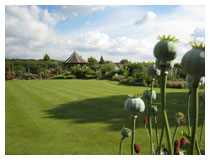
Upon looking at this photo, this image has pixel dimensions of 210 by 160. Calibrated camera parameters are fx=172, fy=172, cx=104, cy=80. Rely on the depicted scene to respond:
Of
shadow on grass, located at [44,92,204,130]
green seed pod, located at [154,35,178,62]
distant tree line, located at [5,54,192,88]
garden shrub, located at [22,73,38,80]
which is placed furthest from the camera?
garden shrub, located at [22,73,38,80]

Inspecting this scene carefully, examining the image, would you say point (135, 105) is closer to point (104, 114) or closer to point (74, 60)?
point (104, 114)

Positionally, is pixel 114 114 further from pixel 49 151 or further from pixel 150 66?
pixel 150 66

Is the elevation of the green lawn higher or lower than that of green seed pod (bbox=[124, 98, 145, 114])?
lower

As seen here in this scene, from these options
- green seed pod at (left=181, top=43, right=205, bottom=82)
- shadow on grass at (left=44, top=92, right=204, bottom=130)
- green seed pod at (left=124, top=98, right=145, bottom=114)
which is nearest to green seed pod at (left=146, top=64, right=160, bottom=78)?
green seed pod at (left=124, top=98, right=145, bottom=114)

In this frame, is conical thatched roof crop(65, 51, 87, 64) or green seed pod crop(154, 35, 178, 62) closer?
green seed pod crop(154, 35, 178, 62)

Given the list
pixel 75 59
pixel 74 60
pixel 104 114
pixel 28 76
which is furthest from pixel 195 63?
pixel 75 59

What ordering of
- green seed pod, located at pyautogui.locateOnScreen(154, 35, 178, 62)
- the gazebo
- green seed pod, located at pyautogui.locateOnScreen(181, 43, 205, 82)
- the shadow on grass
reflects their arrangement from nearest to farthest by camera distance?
green seed pod, located at pyautogui.locateOnScreen(181, 43, 205, 82) → green seed pod, located at pyautogui.locateOnScreen(154, 35, 178, 62) → the shadow on grass → the gazebo

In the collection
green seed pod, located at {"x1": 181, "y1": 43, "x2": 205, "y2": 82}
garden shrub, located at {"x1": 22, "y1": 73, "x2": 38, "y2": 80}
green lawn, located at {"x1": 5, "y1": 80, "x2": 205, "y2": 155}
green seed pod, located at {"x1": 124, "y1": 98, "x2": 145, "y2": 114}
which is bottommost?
green lawn, located at {"x1": 5, "y1": 80, "x2": 205, "y2": 155}

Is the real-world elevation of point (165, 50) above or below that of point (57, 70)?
below

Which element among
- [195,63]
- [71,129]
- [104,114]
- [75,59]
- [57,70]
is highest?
[75,59]

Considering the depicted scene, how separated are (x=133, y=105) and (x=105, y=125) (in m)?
3.96

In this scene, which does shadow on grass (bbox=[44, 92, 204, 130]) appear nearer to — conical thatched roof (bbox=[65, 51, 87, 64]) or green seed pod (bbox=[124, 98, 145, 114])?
green seed pod (bbox=[124, 98, 145, 114])

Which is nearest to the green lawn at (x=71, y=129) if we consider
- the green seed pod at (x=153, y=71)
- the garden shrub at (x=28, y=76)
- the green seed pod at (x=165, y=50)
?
the green seed pod at (x=153, y=71)
